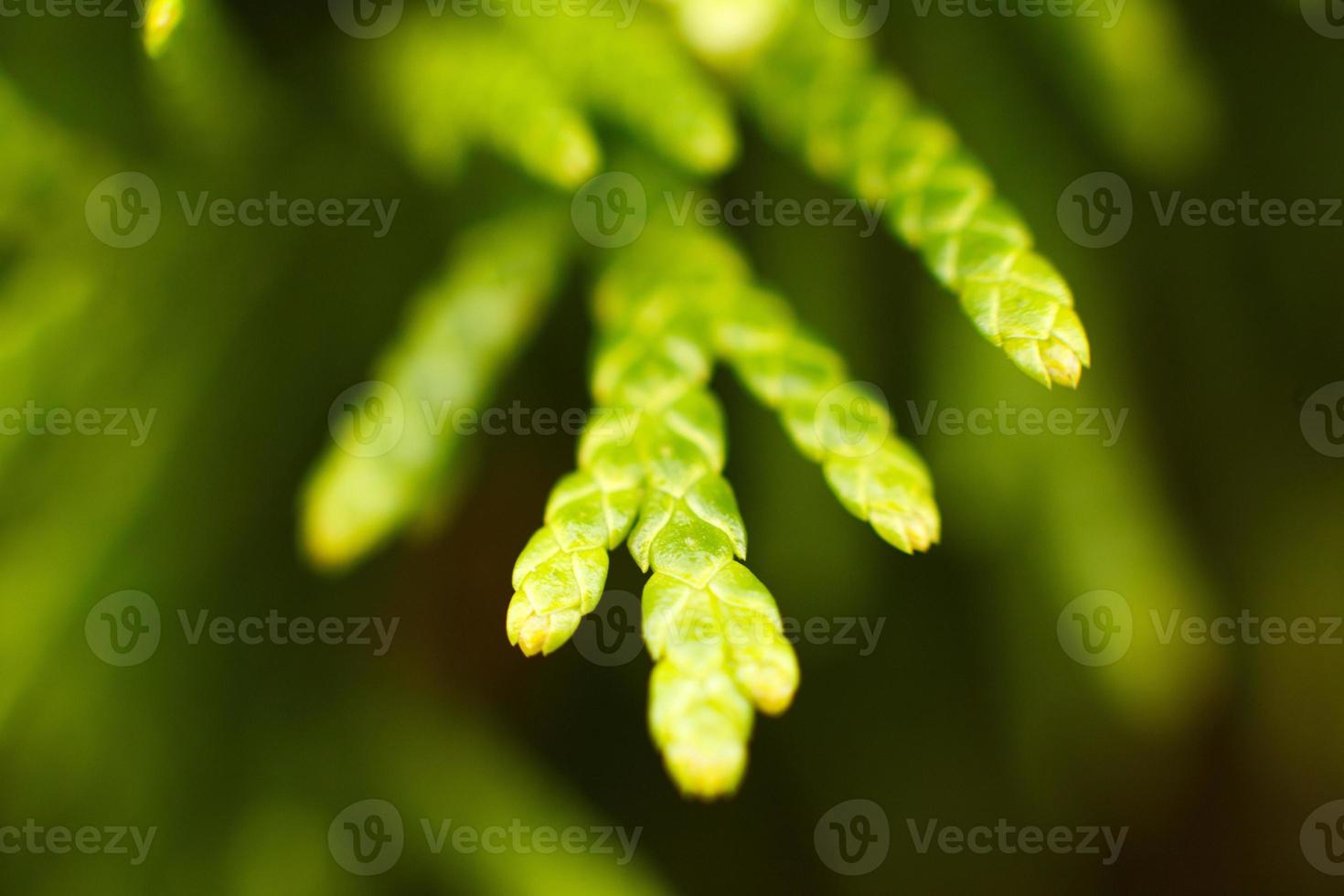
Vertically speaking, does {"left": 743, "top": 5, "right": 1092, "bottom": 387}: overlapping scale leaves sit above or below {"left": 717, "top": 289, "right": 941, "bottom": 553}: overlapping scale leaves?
above

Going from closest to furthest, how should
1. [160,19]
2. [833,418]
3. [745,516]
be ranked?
[160,19]
[833,418]
[745,516]

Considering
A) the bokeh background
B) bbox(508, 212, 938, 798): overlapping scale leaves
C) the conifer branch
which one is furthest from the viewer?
the bokeh background

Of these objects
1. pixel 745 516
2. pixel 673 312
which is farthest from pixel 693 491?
pixel 745 516

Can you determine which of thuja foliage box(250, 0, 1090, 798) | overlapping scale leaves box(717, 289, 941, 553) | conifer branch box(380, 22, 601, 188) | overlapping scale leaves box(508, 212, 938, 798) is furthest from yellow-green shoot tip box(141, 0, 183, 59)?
overlapping scale leaves box(717, 289, 941, 553)

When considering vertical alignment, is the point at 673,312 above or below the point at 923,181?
below

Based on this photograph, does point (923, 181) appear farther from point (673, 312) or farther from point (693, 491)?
point (693, 491)

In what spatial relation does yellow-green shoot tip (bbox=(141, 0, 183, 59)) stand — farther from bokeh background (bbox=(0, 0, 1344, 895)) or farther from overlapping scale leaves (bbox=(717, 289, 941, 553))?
overlapping scale leaves (bbox=(717, 289, 941, 553))

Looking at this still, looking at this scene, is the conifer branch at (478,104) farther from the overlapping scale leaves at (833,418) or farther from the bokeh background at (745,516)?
the overlapping scale leaves at (833,418)
